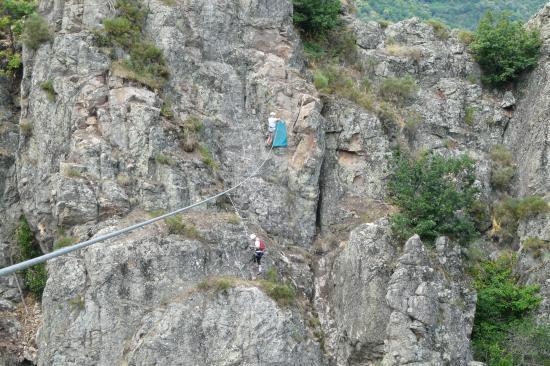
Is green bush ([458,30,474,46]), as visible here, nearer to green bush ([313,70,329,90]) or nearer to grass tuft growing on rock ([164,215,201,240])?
green bush ([313,70,329,90])

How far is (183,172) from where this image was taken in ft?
67.4

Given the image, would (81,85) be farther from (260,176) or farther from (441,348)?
(441,348)

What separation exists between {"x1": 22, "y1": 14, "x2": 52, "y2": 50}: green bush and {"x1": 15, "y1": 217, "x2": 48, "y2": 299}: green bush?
5.51 meters

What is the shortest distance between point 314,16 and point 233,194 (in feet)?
29.6

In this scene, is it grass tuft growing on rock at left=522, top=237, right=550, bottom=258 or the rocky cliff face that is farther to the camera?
grass tuft growing on rock at left=522, top=237, right=550, bottom=258

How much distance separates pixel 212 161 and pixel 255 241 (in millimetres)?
3123

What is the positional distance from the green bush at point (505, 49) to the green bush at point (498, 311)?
29.3ft

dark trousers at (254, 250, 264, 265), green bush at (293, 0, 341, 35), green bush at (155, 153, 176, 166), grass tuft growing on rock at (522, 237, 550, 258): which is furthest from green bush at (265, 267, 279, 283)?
green bush at (293, 0, 341, 35)

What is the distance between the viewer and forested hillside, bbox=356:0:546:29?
186ft

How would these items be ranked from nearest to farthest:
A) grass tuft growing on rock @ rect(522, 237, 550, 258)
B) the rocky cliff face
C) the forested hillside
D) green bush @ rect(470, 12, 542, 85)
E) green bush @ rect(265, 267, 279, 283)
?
the rocky cliff face
green bush @ rect(265, 267, 279, 283)
grass tuft growing on rock @ rect(522, 237, 550, 258)
green bush @ rect(470, 12, 542, 85)
the forested hillside

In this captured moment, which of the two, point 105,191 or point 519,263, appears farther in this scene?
point 519,263

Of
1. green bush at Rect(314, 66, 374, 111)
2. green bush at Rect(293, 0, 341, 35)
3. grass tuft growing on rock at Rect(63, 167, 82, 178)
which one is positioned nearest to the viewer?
grass tuft growing on rock at Rect(63, 167, 82, 178)

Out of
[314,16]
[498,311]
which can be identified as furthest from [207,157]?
[498,311]

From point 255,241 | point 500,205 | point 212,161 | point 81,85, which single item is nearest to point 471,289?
point 500,205
